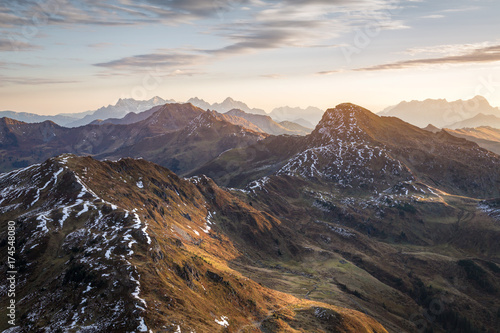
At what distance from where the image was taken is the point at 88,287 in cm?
11706

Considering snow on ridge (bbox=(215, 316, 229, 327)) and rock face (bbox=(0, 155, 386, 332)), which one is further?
snow on ridge (bbox=(215, 316, 229, 327))

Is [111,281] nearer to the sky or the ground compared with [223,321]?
nearer to the sky

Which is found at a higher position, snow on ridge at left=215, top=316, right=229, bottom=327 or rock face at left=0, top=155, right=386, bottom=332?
rock face at left=0, top=155, right=386, bottom=332

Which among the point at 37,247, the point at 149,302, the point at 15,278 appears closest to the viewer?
the point at 149,302

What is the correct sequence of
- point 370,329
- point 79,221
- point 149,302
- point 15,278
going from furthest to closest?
point 370,329, point 79,221, point 15,278, point 149,302

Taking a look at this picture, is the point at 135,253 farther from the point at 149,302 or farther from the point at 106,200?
the point at 106,200

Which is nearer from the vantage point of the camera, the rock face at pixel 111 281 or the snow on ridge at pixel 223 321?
the rock face at pixel 111 281

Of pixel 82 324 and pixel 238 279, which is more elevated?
pixel 82 324

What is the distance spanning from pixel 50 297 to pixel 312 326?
108 metres

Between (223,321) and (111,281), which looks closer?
(111,281)

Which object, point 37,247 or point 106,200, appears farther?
point 106,200

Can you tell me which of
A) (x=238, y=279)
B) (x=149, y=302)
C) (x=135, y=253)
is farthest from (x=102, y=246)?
(x=238, y=279)

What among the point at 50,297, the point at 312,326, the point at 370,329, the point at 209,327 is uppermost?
the point at 50,297

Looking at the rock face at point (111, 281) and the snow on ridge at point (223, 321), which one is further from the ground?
the rock face at point (111, 281)
